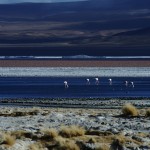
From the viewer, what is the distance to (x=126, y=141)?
1706cm

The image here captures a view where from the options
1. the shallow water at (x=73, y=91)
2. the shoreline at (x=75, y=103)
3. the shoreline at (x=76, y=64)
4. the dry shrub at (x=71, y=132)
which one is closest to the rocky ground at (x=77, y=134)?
the dry shrub at (x=71, y=132)

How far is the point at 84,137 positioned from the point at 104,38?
157027mm

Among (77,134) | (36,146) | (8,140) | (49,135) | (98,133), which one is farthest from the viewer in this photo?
(98,133)

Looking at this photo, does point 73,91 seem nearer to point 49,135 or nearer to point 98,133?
point 98,133

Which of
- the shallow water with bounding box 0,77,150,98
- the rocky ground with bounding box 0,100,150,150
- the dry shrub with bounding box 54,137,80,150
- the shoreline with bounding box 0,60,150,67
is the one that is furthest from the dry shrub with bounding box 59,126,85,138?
the shoreline with bounding box 0,60,150,67

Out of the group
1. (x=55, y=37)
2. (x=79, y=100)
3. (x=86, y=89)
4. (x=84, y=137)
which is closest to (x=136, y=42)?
(x=55, y=37)

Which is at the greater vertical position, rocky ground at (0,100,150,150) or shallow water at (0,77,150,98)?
shallow water at (0,77,150,98)

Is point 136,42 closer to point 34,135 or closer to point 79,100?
point 79,100

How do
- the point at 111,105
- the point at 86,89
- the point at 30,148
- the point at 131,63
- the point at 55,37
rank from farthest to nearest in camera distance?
1. the point at 55,37
2. the point at 131,63
3. the point at 86,89
4. the point at 111,105
5. the point at 30,148

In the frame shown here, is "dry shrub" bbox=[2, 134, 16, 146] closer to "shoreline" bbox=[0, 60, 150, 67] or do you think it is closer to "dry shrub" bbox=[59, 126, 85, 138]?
"dry shrub" bbox=[59, 126, 85, 138]

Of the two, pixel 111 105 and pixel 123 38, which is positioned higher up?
pixel 123 38

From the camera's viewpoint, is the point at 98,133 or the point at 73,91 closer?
the point at 98,133

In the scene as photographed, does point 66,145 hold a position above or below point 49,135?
below

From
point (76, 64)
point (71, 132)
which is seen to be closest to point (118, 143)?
point (71, 132)
